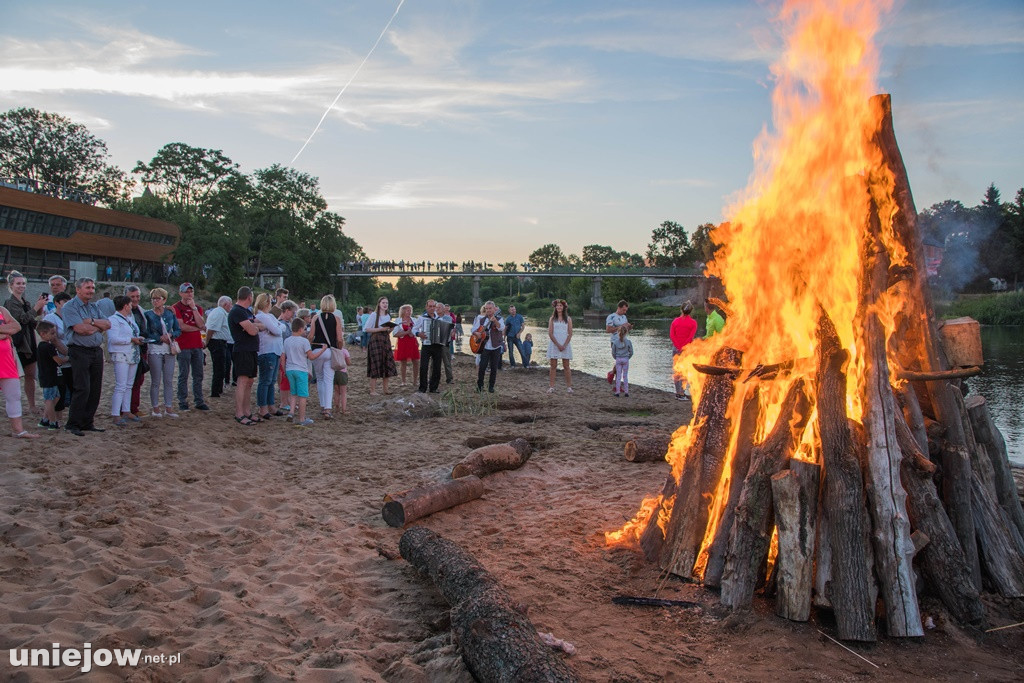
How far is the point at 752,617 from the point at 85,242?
62.8 meters

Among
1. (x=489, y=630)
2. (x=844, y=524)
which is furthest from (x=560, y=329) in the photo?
(x=489, y=630)

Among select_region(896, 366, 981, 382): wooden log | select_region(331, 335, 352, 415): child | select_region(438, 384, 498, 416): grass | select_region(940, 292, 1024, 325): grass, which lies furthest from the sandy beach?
select_region(940, 292, 1024, 325): grass

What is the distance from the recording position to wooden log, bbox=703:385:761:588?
14.6 ft

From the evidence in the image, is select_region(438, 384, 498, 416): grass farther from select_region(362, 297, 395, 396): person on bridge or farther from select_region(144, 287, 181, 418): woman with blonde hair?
select_region(144, 287, 181, 418): woman with blonde hair

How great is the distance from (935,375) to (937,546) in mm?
1121

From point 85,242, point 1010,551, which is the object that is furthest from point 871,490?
point 85,242

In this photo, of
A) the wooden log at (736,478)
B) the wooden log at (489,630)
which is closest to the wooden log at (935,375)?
the wooden log at (736,478)

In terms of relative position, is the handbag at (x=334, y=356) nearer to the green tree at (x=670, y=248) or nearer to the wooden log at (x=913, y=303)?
the wooden log at (x=913, y=303)

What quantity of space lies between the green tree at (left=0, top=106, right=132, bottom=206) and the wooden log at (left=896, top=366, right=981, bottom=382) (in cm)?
8339

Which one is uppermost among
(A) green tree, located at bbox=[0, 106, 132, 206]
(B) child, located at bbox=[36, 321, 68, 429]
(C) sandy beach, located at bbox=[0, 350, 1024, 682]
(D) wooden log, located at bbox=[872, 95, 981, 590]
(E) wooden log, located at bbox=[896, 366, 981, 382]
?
(A) green tree, located at bbox=[0, 106, 132, 206]

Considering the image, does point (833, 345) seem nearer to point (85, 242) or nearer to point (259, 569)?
point (259, 569)

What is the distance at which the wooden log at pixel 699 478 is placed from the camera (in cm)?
472

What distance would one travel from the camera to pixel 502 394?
45.7 ft

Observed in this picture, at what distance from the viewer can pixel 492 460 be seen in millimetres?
7410
